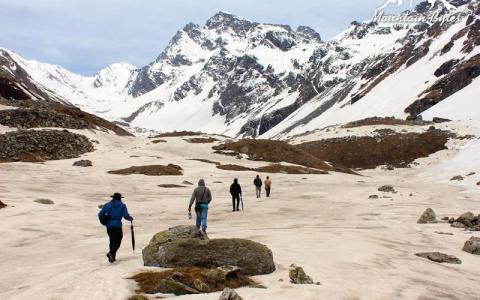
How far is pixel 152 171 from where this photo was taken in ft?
191

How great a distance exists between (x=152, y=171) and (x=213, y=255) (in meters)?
45.6

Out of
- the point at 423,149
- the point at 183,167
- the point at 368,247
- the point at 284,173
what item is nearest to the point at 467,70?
the point at 423,149

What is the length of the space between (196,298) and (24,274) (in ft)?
19.6

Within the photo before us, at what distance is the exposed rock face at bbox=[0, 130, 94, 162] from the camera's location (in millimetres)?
62500

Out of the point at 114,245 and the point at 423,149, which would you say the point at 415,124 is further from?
the point at 114,245

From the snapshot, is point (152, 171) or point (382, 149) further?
point (382, 149)

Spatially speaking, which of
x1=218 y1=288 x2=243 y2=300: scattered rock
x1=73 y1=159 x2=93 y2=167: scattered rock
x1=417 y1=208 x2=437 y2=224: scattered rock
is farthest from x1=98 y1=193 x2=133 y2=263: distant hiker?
x1=73 y1=159 x2=93 y2=167: scattered rock

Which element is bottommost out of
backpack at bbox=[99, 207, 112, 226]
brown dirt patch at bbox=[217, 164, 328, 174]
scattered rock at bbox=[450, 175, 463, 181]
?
backpack at bbox=[99, 207, 112, 226]

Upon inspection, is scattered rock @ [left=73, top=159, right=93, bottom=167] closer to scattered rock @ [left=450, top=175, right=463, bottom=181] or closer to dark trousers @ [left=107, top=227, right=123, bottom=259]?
scattered rock @ [left=450, top=175, right=463, bottom=181]

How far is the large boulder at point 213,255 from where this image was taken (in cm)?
1353

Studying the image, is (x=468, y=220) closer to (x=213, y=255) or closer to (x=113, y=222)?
(x=213, y=255)

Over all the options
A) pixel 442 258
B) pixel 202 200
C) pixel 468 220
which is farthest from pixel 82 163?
pixel 442 258

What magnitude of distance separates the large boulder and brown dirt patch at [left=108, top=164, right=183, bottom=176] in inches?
1701

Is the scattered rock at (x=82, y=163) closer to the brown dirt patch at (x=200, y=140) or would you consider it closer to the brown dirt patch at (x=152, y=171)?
the brown dirt patch at (x=152, y=171)
